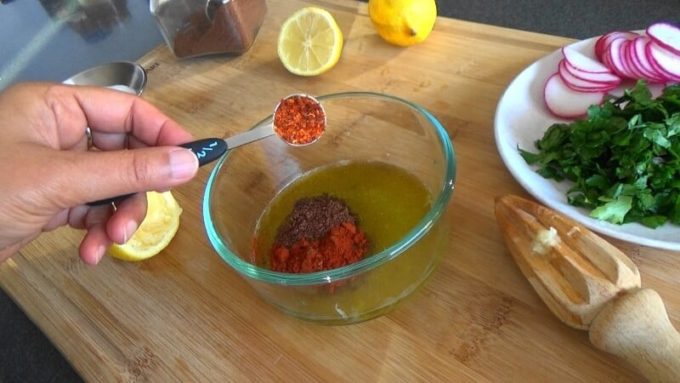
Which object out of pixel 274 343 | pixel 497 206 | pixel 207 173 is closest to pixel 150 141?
pixel 207 173

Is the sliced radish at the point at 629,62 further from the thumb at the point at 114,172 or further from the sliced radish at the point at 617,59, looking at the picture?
the thumb at the point at 114,172

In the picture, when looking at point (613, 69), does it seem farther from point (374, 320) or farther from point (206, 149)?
point (206, 149)

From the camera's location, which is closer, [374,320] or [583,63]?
[374,320]

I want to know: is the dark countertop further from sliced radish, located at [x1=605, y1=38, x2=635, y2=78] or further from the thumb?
sliced radish, located at [x1=605, y1=38, x2=635, y2=78]

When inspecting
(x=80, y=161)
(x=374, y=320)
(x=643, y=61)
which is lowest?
(x=374, y=320)

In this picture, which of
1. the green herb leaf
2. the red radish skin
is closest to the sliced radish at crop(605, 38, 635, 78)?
the red radish skin

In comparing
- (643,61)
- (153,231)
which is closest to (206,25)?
(153,231)

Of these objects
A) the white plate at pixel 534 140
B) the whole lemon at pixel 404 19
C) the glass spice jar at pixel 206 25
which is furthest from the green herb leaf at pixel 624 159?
the glass spice jar at pixel 206 25
